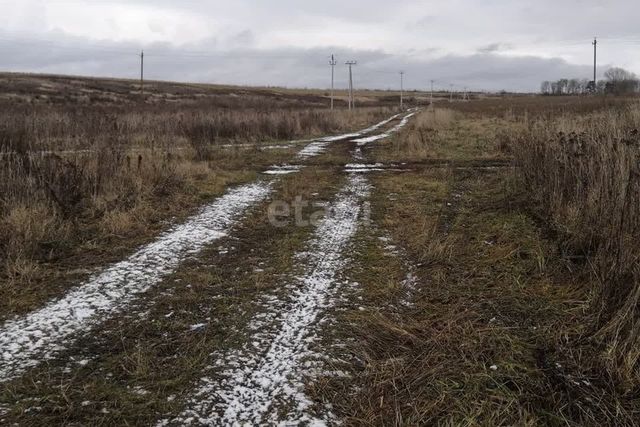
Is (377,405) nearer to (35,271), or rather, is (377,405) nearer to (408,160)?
(35,271)

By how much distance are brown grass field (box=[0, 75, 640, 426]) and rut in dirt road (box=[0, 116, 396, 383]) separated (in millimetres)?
126

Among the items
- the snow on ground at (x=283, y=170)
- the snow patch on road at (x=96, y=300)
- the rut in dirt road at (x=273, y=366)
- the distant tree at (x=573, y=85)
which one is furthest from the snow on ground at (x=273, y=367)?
the distant tree at (x=573, y=85)

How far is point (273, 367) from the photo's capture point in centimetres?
281

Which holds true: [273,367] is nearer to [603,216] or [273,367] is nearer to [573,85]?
[603,216]

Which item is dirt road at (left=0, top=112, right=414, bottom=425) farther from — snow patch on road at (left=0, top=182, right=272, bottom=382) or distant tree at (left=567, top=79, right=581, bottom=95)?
distant tree at (left=567, top=79, right=581, bottom=95)

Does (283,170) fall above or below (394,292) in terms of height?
above

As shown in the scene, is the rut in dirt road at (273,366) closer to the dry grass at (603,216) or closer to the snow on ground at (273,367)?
the snow on ground at (273,367)

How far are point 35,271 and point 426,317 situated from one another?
321cm

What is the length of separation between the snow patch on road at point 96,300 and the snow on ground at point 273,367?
3.41ft

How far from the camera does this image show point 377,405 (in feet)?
8.03

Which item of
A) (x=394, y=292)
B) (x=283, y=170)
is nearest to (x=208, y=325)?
(x=394, y=292)

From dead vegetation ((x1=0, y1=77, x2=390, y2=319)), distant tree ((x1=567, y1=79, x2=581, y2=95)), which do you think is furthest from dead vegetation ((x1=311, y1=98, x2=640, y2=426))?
distant tree ((x1=567, y1=79, x2=581, y2=95))

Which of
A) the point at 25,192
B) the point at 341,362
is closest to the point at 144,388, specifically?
the point at 341,362

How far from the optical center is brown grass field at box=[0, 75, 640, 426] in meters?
2.46
